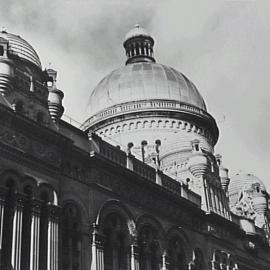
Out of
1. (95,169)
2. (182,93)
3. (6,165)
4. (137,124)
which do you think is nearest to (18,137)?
(6,165)

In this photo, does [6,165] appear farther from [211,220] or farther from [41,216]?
[211,220]

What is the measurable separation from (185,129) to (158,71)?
8.82 m

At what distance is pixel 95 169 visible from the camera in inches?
1501

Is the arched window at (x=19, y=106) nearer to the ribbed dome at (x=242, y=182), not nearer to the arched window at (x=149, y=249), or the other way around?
the arched window at (x=149, y=249)

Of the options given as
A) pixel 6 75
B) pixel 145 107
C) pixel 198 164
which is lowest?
pixel 6 75

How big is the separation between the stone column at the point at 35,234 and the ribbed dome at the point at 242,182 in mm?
45503

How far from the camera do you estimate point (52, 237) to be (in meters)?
32.6

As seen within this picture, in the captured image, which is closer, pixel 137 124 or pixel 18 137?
pixel 18 137

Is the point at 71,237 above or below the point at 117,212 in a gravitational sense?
below

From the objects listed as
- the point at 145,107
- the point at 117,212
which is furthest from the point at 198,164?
the point at 145,107

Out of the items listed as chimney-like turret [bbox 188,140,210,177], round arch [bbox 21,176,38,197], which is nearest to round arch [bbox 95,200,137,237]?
round arch [bbox 21,176,38,197]

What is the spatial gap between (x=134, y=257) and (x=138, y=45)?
40.7 meters

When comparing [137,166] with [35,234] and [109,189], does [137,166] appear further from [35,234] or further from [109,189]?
[35,234]

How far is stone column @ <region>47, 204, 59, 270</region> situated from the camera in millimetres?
31984
